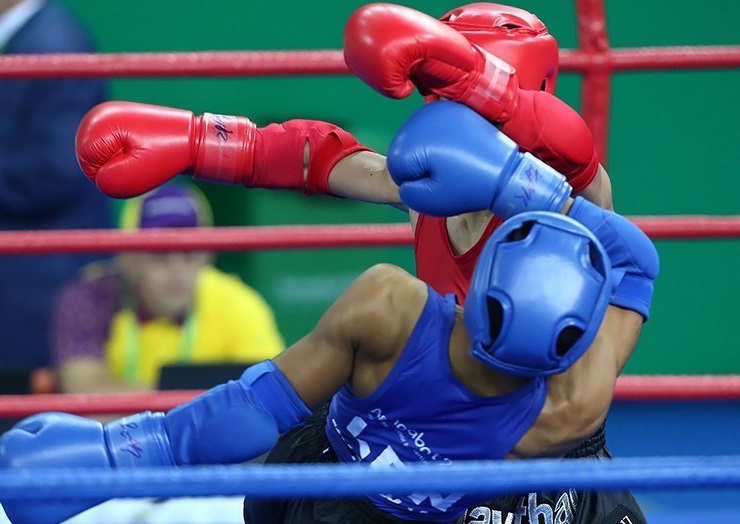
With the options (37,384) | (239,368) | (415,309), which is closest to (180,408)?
(415,309)

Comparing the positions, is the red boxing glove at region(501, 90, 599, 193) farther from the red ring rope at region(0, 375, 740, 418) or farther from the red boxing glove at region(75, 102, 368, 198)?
the red ring rope at region(0, 375, 740, 418)

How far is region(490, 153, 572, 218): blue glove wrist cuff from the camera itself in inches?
52.4

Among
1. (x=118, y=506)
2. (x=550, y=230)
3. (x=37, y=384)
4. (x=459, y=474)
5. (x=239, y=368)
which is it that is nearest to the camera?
(x=459, y=474)

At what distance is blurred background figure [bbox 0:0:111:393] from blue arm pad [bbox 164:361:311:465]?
138 centimetres

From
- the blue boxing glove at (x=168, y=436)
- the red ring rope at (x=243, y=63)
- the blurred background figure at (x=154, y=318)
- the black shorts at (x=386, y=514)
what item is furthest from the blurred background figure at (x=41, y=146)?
the blue boxing glove at (x=168, y=436)

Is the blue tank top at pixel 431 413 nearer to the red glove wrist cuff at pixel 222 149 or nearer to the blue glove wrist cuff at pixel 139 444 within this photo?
the blue glove wrist cuff at pixel 139 444

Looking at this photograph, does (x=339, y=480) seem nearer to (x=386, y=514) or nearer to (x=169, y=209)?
(x=386, y=514)

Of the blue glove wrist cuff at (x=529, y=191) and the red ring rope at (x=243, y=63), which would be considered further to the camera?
the red ring rope at (x=243, y=63)

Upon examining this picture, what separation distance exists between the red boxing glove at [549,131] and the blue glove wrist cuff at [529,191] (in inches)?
3.9

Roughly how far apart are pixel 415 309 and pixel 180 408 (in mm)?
258

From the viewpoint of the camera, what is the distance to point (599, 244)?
132 centimetres

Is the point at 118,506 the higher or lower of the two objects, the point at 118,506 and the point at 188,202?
the lower

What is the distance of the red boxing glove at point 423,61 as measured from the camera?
1.38m

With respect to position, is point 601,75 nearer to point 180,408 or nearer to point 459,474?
point 180,408
